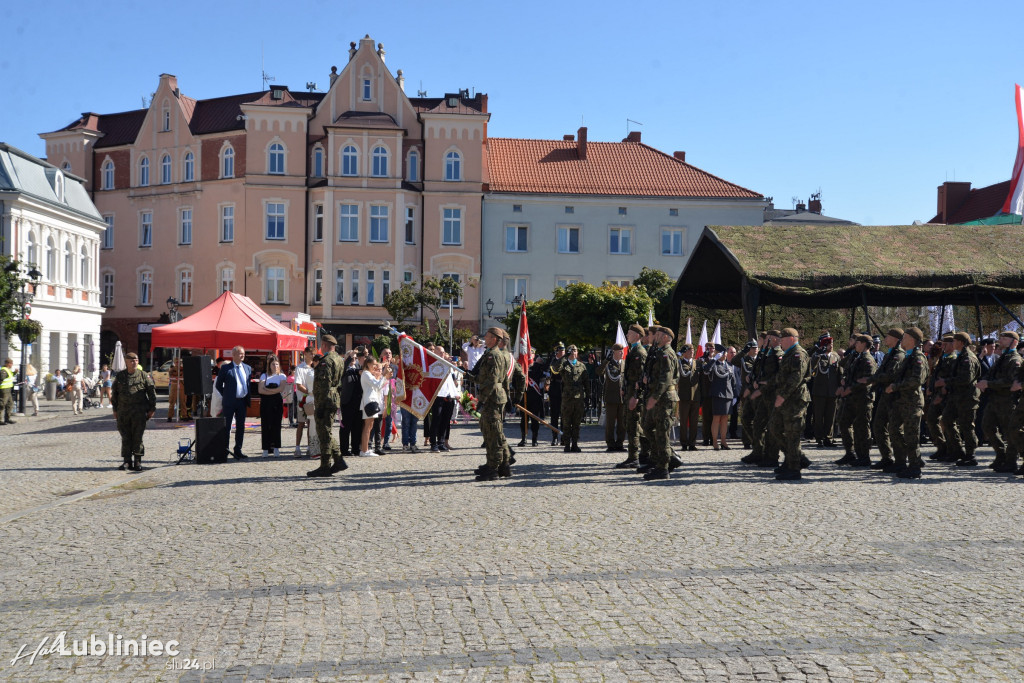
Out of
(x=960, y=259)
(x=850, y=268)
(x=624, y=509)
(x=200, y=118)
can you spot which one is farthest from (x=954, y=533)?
(x=200, y=118)

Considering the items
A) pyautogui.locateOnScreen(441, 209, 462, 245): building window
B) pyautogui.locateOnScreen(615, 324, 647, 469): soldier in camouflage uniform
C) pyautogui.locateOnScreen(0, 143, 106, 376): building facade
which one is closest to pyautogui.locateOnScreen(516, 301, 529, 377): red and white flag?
pyautogui.locateOnScreen(615, 324, 647, 469): soldier in camouflage uniform

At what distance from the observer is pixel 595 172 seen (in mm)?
55781

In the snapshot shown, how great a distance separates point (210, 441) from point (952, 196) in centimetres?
7027

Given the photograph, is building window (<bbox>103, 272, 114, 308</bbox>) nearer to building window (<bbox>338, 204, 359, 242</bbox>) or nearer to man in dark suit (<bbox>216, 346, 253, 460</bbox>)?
building window (<bbox>338, 204, 359, 242</bbox>)

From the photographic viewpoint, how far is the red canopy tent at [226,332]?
21641 millimetres

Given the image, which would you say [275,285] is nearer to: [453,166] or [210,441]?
[453,166]

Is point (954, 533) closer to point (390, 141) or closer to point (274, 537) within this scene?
point (274, 537)

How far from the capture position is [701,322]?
25547 mm

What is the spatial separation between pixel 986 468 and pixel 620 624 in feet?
33.8

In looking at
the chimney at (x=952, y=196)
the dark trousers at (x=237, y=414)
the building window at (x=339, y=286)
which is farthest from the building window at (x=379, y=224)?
the chimney at (x=952, y=196)

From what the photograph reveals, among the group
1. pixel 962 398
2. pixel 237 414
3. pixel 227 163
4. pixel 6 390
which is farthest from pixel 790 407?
pixel 227 163

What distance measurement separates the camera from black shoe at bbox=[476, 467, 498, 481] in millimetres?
12281

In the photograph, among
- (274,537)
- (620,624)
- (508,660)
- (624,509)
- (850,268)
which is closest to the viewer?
(508,660)

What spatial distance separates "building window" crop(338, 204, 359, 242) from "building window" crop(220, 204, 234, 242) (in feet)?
21.5
